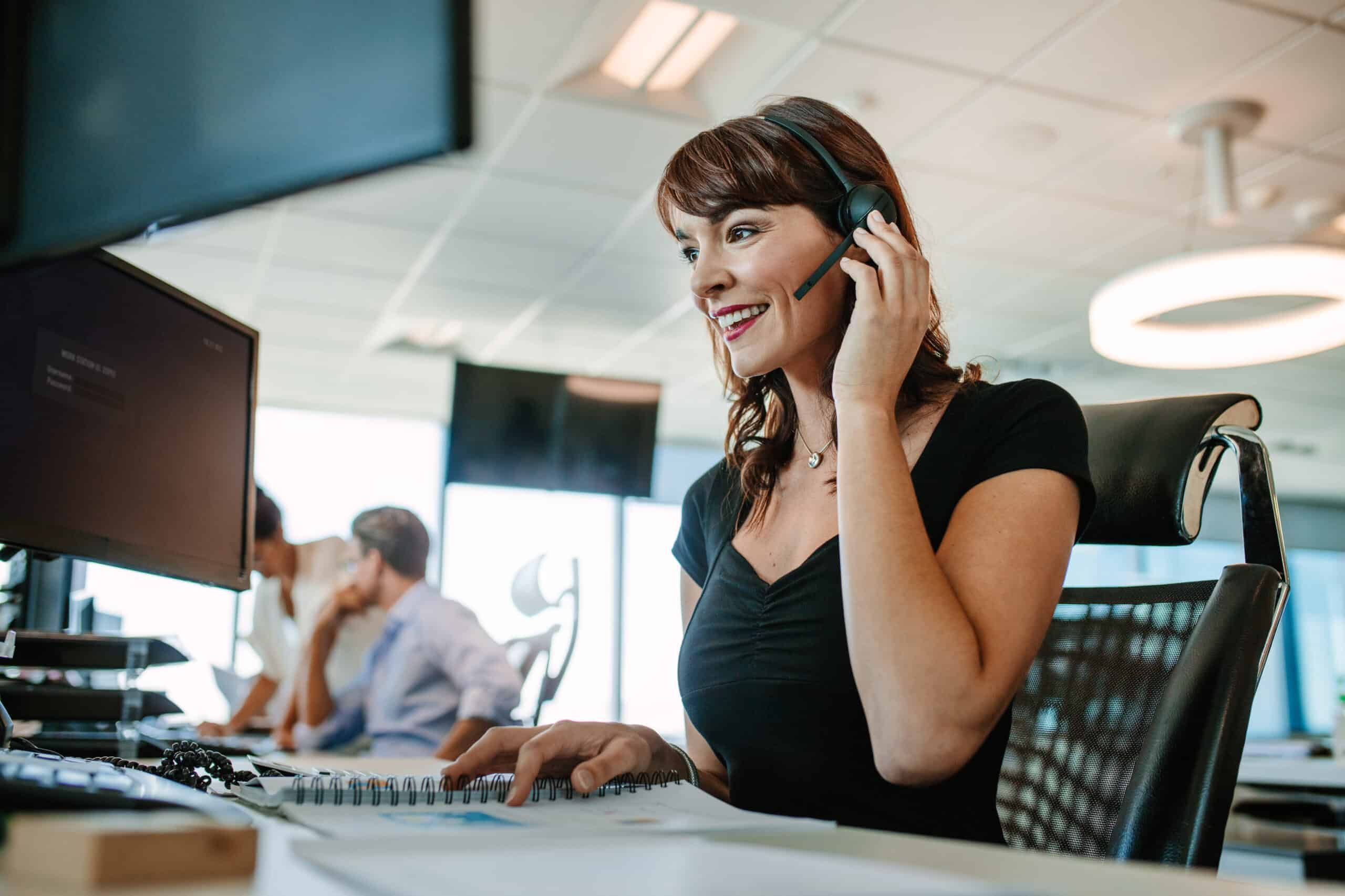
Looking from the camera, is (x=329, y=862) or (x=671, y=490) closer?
(x=329, y=862)

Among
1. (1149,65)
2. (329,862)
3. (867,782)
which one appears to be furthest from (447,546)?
(329,862)

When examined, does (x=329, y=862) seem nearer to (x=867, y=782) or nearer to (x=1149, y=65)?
(x=867, y=782)

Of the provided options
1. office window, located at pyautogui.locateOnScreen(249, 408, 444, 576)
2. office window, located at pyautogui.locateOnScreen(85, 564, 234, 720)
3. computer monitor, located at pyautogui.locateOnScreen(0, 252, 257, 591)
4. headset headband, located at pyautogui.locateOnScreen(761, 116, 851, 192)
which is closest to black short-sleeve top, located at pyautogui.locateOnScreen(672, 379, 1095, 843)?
headset headband, located at pyautogui.locateOnScreen(761, 116, 851, 192)

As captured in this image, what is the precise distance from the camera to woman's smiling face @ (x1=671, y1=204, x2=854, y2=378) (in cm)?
116

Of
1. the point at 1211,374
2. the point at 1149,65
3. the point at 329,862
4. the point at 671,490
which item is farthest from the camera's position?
the point at 671,490

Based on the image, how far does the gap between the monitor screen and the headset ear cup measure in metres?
2.53

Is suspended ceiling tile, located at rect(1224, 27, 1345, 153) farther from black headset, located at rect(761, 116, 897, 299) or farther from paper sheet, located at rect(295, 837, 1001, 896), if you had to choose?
paper sheet, located at rect(295, 837, 1001, 896)

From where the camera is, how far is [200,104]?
25.3 inches

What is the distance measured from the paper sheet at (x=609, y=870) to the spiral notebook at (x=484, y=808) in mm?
50

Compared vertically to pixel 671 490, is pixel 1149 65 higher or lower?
higher

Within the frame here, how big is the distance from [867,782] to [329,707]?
2535 mm

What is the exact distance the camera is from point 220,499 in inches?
48.9

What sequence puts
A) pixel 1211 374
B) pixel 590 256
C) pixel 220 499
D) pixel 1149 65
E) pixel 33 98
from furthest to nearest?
pixel 1211 374
pixel 590 256
pixel 1149 65
pixel 220 499
pixel 33 98

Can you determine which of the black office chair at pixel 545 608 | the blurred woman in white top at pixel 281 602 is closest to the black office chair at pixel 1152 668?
the black office chair at pixel 545 608
